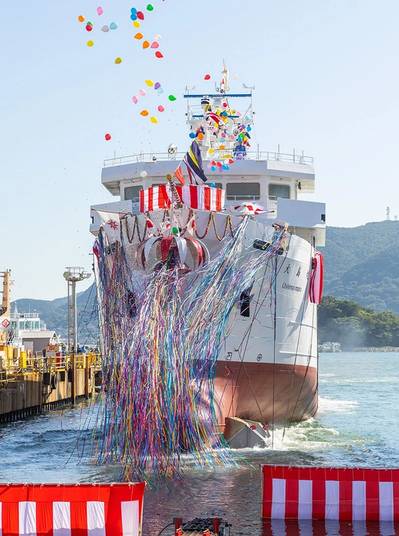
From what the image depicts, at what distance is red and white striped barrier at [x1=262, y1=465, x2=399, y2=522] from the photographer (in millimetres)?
17047

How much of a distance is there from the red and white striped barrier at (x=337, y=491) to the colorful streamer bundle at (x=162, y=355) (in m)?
4.55

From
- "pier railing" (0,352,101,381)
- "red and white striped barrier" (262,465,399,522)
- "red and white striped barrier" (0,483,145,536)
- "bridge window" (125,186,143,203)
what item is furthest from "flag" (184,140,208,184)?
"pier railing" (0,352,101,381)

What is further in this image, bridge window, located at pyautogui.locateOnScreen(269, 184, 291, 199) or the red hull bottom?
bridge window, located at pyautogui.locateOnScreen(269, 184, 291, 199)

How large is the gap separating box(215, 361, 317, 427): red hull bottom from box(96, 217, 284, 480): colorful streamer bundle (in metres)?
2.01

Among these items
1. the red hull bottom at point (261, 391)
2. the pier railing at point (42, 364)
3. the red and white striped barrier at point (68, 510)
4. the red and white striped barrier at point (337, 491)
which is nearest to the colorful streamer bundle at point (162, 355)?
the red hull bottom at point (261, 391)

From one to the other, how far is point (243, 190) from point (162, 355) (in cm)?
1319

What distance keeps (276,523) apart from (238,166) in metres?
17.5

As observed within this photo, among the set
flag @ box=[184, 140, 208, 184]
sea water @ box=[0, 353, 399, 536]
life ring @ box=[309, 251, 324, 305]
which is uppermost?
flag @ box=[184, 140, 208, 184]

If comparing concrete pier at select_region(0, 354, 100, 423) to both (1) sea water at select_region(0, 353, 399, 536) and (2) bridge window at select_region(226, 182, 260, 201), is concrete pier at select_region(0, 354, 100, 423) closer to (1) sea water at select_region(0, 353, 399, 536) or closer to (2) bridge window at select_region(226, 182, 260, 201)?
(1) sea water at select_region(0, 353, 399, 536)

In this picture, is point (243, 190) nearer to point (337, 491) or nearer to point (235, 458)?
point (235, 458)

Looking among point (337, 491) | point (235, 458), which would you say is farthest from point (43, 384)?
point (337, 491)

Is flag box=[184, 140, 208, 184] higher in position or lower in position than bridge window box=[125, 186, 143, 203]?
lower

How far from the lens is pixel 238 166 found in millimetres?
33469

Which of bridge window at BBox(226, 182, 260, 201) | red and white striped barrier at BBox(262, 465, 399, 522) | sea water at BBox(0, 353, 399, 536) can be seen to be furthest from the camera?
bridge window at BBox(226, 182, 260, 201)
